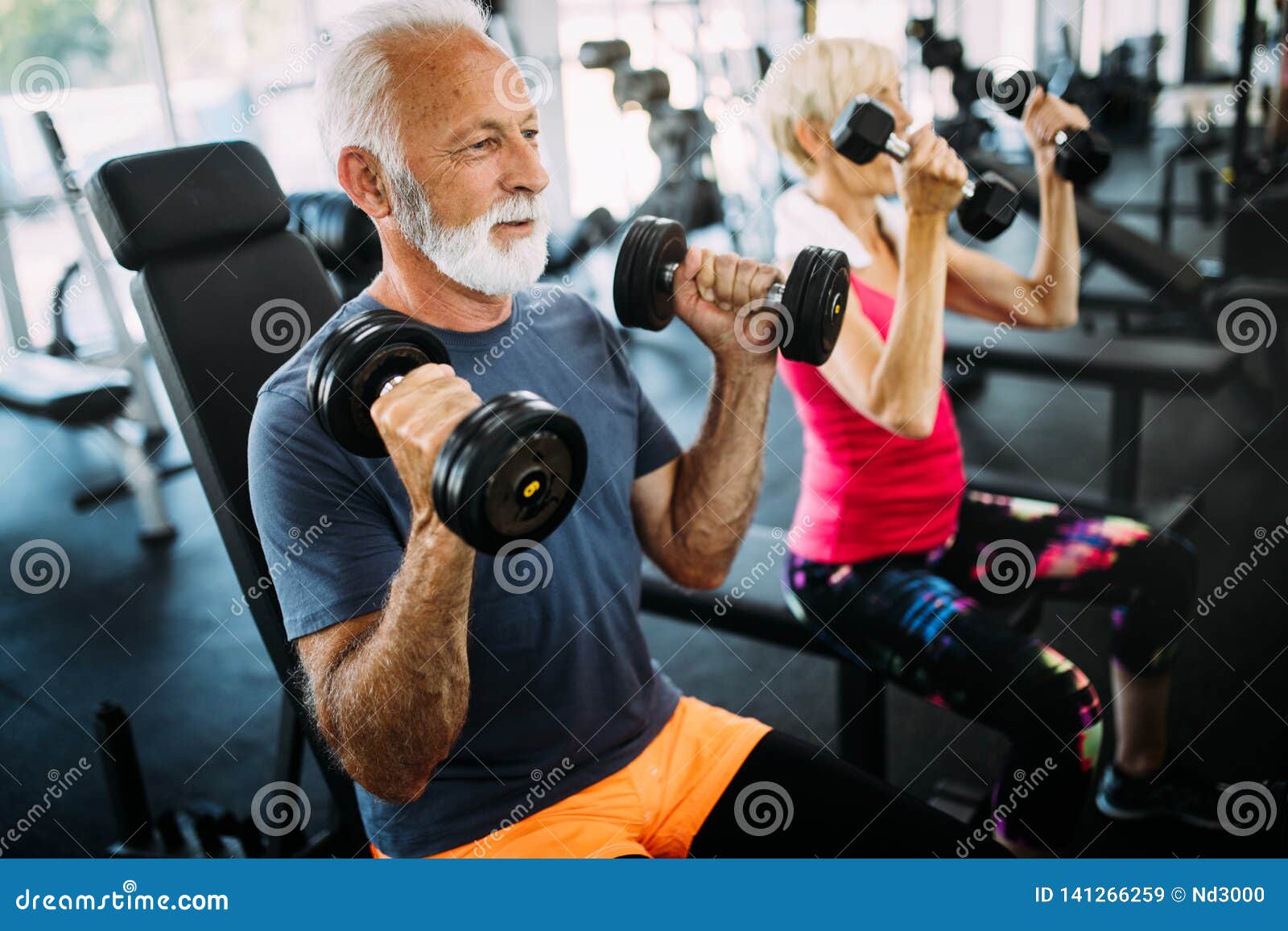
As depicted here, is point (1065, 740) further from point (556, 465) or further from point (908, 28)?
point (908, 28)

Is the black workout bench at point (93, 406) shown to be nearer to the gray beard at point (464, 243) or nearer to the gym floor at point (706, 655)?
the gym floor at point (706, 655)

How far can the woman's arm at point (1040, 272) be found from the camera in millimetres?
2008

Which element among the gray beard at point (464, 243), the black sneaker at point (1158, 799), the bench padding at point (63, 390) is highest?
the gray beard at point (464, 243)

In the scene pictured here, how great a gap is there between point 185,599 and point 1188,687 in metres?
2.67

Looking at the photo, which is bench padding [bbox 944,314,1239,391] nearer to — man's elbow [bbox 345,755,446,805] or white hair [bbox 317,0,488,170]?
white hair [bbox 317,0,488,170]

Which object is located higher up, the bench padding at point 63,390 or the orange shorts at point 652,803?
the orange shorts at point 652,803

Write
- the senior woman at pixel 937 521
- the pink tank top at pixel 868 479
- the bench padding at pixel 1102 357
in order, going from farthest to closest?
the bench padding at pixel 1102 357
the pink tank top at pixel 868 479
the senior woman at pixel 937 521

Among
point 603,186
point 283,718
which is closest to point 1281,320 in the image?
point 283,718

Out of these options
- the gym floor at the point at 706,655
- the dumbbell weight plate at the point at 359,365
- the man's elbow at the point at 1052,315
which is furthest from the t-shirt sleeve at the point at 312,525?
the man's elbow at the point at 1052,315

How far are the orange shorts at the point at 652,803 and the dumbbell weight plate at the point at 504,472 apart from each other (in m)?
0.51

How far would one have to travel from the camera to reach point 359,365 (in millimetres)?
971

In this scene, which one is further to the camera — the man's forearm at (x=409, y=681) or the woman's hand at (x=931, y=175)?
the woman's hand at (x=931, y=175)

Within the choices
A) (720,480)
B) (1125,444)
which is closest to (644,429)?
(720,480)

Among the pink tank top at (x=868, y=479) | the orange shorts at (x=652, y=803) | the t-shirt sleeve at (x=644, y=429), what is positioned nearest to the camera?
the orange shorts at (x=652, y=803)
